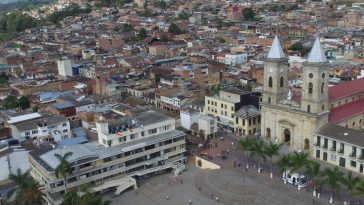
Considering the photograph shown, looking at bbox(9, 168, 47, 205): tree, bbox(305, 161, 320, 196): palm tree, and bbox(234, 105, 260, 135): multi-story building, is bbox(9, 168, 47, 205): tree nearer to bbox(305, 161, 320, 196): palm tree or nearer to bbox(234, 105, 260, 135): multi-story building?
bbox(305, 161, 320, 196): palm tree

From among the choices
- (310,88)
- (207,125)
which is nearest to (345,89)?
(310,88)

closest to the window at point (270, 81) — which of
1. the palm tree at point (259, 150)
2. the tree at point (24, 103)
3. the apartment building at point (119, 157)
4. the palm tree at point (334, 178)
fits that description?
the palm tree at point (259, 150)

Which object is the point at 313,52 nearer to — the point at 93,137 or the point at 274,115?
the point at 274,115

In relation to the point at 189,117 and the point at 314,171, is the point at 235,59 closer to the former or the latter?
the point at 189,117

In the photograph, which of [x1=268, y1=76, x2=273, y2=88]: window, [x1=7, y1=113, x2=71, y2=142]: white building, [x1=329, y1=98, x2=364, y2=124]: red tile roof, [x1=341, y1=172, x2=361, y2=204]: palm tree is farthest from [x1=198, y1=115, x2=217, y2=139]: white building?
[x1=341, y1=172, x2=361, y2=204]: palm tree

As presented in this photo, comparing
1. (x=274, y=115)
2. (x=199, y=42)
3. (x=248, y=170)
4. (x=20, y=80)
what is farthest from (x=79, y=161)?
(x=199, y=42)

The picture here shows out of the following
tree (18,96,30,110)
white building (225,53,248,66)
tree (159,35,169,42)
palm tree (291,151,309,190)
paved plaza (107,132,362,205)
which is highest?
tree (159,35,169,42)

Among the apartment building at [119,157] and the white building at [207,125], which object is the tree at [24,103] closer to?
the apartment building at [119,157]
